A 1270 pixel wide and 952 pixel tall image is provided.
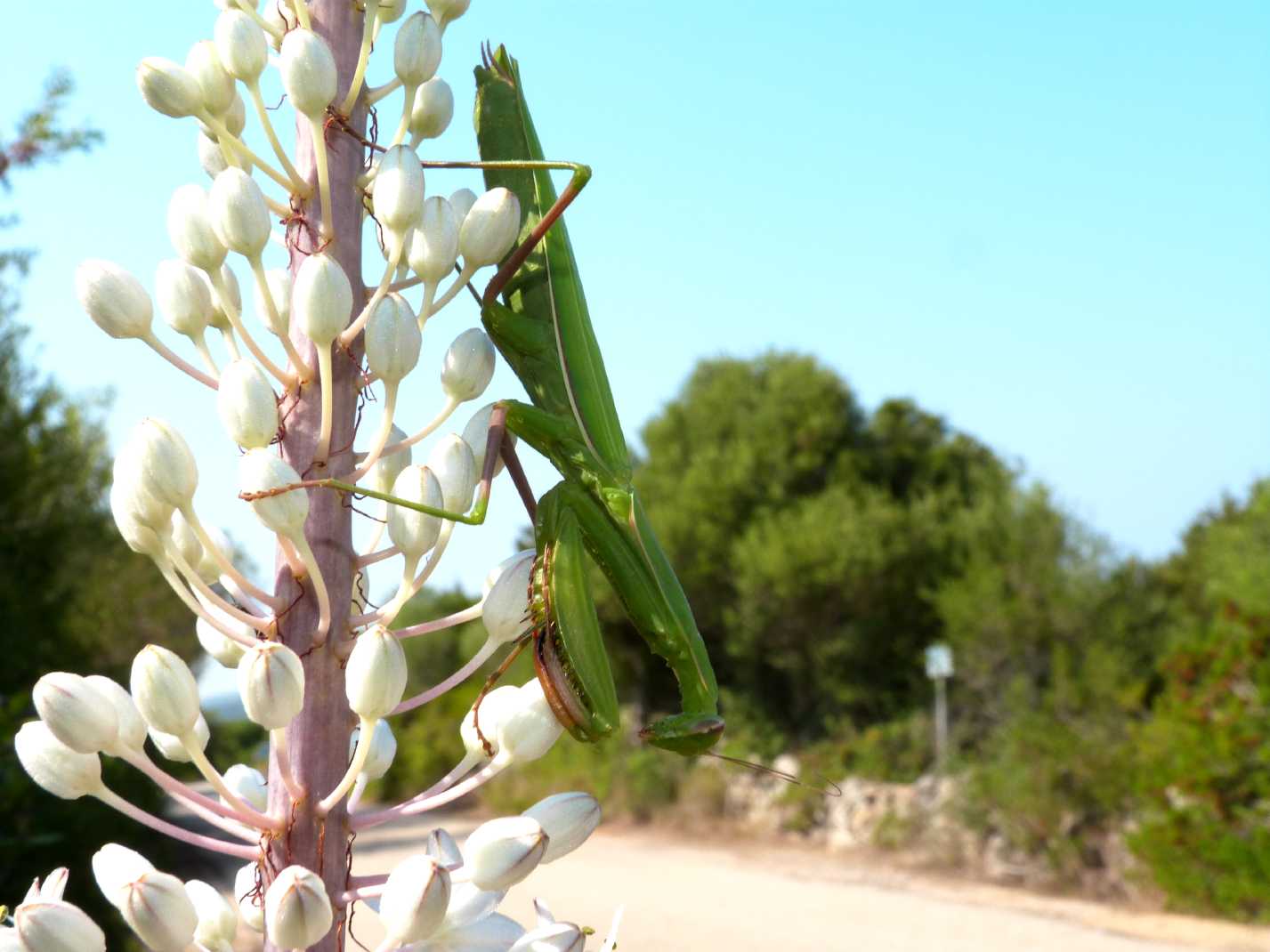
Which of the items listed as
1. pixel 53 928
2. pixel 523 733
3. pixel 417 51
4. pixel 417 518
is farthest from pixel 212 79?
pixel 53 928

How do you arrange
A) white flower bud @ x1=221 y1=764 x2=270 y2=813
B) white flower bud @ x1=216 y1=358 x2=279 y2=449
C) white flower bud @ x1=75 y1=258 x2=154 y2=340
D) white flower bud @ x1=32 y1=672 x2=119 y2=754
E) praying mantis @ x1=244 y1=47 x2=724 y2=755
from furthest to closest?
1. praying mantis @ x1=244 y1=47 x2=724 y2=755
2. white flower bud @ x1=221 y1=764 x2=270 y2=813
3. white flower bud @ x1=75 y1=258 x2=154 y2=340
4. white flower bud @ x1=216 y1=358 x2=279 y2=449
5. white flower bud @ x1=32 y1=672 x2=119 y2=754

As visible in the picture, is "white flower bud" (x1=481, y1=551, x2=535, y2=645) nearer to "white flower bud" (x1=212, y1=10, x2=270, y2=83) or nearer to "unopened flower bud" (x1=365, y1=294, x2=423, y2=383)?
"unopened flower bud" (x1=365, y1=294, x2=423, y2=383)

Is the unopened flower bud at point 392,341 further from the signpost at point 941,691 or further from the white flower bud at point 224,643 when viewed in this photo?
the signpost at point 941,691

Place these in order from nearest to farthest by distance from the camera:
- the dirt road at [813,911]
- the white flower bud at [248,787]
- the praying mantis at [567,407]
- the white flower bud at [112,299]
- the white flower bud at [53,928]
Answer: the white flower bud at [53,928] < the white flower bud at [112,299] < the white flower bud at [248,787] < the praying mantis at [567,407] < the dirt road at [813,911]

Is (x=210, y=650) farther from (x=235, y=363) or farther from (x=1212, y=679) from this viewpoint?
(x=1212, y=679)

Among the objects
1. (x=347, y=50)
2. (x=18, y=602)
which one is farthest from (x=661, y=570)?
(x=18, y=602)

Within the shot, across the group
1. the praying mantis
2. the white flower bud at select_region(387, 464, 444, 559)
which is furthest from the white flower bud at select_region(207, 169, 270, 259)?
the praying mantis

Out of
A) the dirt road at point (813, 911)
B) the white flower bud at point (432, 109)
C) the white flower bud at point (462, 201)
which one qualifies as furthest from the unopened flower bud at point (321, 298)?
the dirt road at point (813, 911)

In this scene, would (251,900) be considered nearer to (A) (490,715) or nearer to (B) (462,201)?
(A) (490,715)
